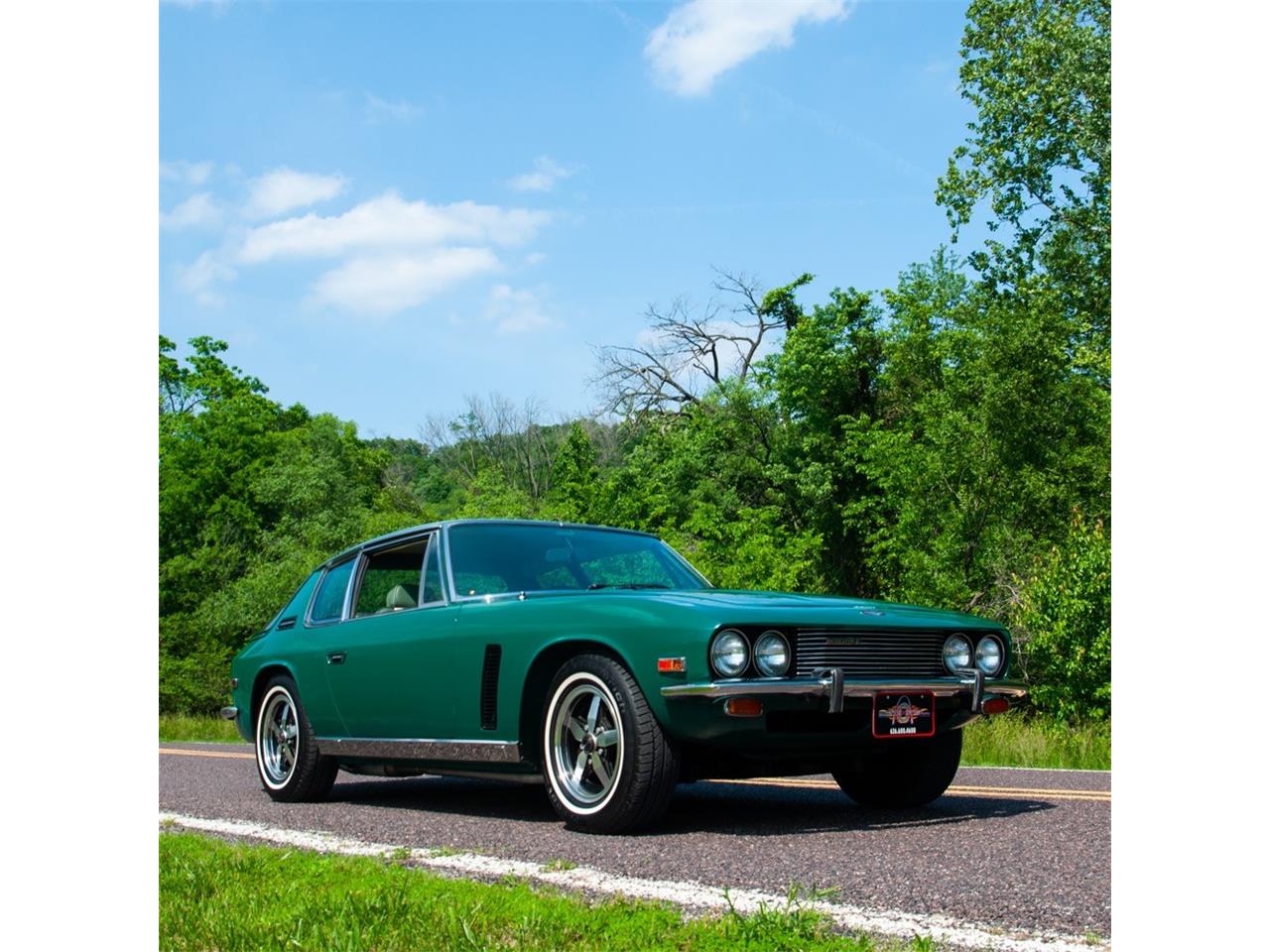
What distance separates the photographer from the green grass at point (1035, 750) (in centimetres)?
1109

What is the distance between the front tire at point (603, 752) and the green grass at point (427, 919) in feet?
4.14

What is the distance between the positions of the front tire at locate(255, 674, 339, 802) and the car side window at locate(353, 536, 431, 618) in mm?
775

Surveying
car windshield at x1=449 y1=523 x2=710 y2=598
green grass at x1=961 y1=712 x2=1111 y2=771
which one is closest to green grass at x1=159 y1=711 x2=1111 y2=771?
Result: green grass at x1=961 y1=712 x2=1111 y2=771

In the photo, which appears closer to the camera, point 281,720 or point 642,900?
point 642,900

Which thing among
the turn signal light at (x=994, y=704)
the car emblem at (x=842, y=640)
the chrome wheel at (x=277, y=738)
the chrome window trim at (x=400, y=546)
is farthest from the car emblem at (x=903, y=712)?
the chrome wheel at (x=277, y=738)

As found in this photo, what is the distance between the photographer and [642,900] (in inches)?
171

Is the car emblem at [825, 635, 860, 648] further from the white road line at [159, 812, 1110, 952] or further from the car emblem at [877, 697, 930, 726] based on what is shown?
the white road line at [159, 812, 1110, 952]

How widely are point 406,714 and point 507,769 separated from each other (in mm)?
899

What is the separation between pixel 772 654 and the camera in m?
6.00

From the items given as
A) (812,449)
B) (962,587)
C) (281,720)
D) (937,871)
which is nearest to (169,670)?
(812,449)

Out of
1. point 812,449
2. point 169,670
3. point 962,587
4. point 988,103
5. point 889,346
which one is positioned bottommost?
point 169,670

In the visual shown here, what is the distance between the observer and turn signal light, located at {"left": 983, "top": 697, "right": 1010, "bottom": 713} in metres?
6.60

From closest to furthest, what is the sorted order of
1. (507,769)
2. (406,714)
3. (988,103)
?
(507,769) → (406,714) → (988,103)
